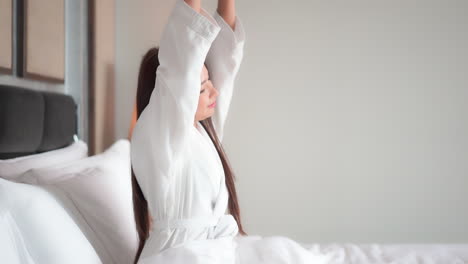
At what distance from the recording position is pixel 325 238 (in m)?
3.91

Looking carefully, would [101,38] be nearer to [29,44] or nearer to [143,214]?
[29,44]

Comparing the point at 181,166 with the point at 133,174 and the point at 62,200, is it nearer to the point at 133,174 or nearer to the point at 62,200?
the point at 133,174

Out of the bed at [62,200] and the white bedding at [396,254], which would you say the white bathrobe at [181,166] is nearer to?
the bed at [62,200]

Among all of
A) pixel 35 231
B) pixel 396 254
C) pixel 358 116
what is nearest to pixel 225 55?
pixel 35 231

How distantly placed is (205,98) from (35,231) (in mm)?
575

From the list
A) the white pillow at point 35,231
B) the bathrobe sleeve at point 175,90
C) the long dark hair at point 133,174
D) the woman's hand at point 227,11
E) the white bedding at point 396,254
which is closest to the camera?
the white pillow at point 35,231

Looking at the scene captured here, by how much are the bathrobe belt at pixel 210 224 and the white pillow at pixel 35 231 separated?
0.18 m

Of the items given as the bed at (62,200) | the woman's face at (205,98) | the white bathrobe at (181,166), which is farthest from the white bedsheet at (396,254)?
the woman's face at (205,98)

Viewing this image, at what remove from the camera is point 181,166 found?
144cm

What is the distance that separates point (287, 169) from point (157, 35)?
1263 millimetres

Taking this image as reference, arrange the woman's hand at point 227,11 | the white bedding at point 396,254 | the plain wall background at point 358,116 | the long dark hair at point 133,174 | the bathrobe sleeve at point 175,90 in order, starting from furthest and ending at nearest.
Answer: the plain wall background at point 358,116, the white bedding at point 396,254, the woman's hand at point 227,11, the long dark hair at point 133,174, the bathrobe sleeve at point 175,90

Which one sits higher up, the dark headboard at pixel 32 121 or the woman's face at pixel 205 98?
the woman's face at pixel 205 98

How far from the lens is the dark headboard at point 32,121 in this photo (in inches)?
61.3

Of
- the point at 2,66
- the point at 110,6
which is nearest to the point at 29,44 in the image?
the point at 2,66
